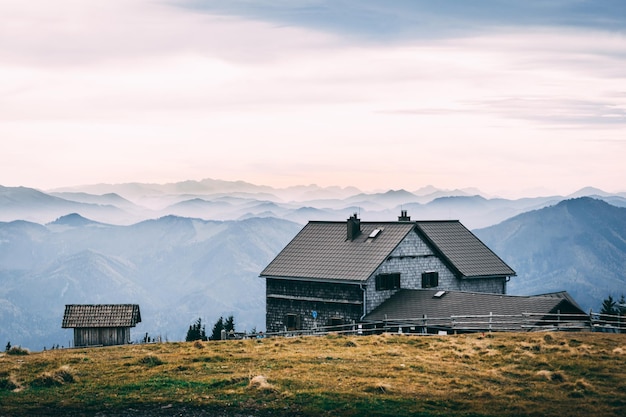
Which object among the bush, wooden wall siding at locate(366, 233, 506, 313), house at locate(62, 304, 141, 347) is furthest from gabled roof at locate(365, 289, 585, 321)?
the bush

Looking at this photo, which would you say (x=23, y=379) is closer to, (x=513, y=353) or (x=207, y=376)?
(x=207, y=376)

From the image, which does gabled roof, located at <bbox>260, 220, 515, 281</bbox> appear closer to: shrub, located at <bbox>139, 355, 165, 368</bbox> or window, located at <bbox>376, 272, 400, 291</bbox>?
window, located at <bbox>376, 272, 400, 291</bbox>

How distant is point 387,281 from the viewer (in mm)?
67000

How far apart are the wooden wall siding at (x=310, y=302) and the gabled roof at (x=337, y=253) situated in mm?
817

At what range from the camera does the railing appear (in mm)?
55156

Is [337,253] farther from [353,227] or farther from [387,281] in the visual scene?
[387,281]

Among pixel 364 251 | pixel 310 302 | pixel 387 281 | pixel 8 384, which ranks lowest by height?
pixel 8 384

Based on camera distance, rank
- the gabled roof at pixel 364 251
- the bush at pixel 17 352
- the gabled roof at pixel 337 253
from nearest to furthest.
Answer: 1. the bush at pixel 17 352
2. the gabled roof at pixel 337 253
3. the gabled roof at pixel 364 251

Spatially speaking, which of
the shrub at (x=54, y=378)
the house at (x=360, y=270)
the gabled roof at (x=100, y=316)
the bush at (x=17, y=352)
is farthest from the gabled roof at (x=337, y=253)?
the shrub at (x=54, y=378)

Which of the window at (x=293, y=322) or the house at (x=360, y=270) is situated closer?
the house at (x=360, y=270)

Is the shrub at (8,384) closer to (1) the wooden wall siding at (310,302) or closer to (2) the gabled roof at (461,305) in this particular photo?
(2) the gabled roof at (461,305)

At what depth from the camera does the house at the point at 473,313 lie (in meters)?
56.5

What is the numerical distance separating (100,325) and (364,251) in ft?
67.3

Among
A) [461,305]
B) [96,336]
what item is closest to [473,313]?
[461,305]
